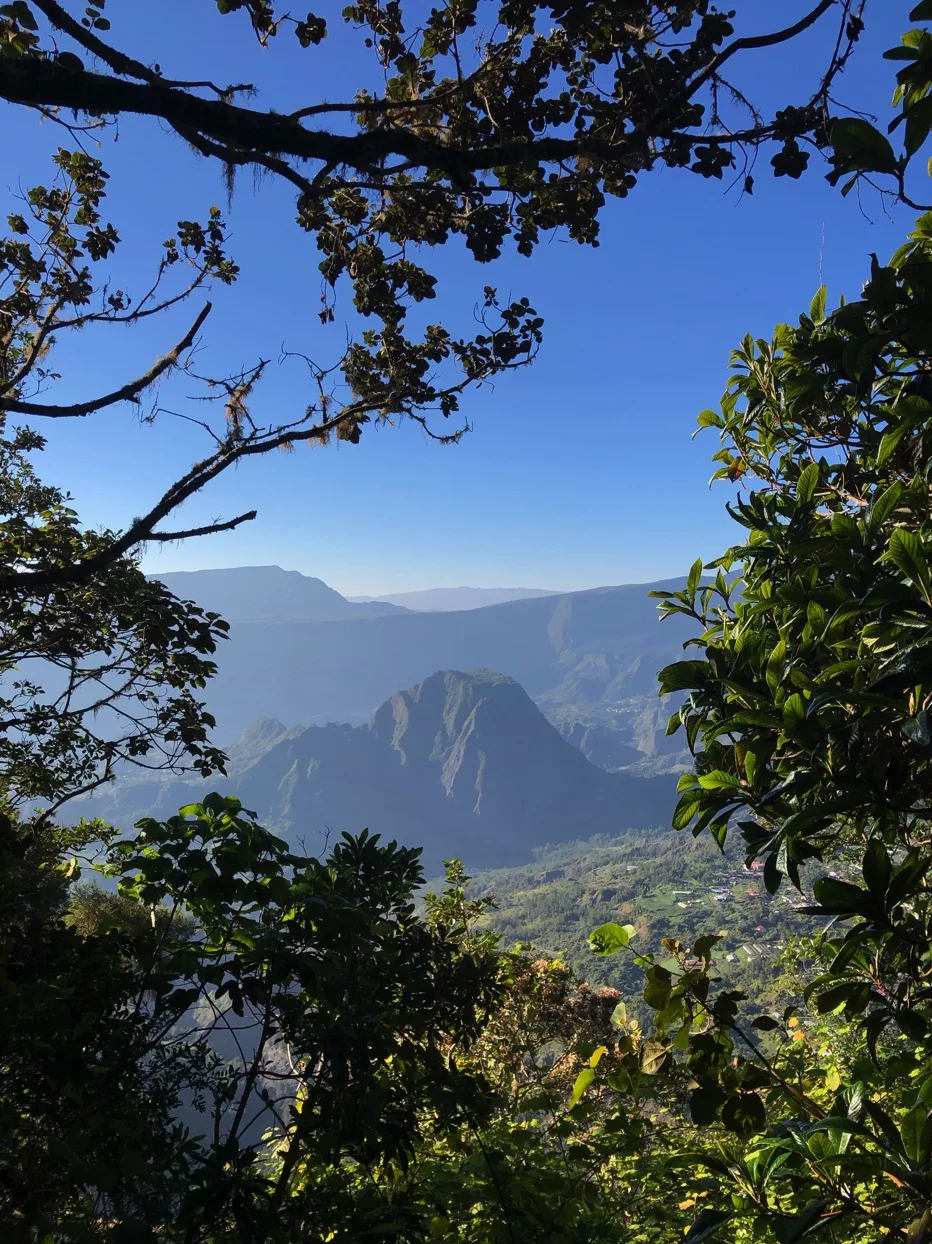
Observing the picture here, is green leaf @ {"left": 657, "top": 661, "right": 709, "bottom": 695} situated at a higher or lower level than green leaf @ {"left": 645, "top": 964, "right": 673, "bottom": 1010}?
higher

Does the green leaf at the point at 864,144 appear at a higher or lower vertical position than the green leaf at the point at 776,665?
higher

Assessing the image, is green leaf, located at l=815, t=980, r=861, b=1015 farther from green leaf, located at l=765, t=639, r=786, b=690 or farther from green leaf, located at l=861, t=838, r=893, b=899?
green leaf, located at l=765, t=639, r=786, b=690

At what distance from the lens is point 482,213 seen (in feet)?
11.1

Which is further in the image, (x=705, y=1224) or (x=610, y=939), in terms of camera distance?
(x=610, y=939)

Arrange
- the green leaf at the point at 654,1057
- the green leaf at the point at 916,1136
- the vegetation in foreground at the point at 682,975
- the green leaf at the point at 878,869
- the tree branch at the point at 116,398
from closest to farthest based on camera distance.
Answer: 1. the green leaf at the point at 916,1136
2. the green leaf at the point at 878,869
3. the vegetation in foreground at the point at 682,975
4. the green leaf at the point at 654,1057
5. the tree branch at the point at 116,398

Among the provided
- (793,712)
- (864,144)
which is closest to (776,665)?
(793,712)

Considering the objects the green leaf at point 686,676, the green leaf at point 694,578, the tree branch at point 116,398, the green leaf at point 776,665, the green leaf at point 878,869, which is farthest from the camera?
the tree branch at point 116,398

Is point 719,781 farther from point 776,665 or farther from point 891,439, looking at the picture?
point 891,439

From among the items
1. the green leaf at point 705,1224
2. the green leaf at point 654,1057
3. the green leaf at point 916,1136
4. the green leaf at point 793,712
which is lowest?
the green leaf at point 705,1224

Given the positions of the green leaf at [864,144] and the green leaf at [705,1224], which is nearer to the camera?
the green leaf at [705,1224]

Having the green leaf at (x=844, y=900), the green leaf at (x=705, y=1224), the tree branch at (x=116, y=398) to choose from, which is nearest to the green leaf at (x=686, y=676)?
the green leaf at (x=844, y=900)

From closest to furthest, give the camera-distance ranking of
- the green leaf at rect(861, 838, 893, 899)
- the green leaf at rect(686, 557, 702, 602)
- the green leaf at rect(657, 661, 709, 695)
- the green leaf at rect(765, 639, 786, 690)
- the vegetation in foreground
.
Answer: the green leaf at rect(861, 838, 893, 899) < the vegetation in foreground < the green leaf at rect(765, 639, 786, 690) < the green leaf at rect(657, 661, 709, 695) < the green leaf at rect(686, 557, 702, 602)

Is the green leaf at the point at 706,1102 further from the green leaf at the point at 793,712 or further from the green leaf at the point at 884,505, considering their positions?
the green leaf at the point at 884,505

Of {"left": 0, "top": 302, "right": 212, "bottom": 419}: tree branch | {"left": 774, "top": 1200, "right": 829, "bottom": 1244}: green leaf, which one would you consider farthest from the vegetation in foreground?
{"left": 0, "top": 302, "right": 212, "bottom": 419}: tree branch
